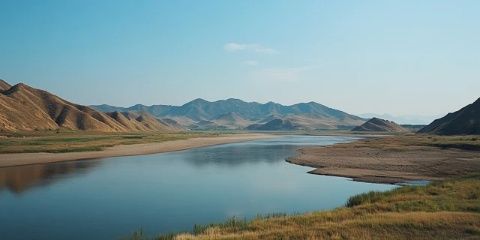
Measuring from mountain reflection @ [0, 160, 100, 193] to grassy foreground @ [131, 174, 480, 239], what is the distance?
2499 cm

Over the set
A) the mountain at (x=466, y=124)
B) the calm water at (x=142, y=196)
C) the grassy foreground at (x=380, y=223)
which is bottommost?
the calm water at (x=142, y=196)

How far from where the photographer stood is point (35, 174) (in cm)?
5250

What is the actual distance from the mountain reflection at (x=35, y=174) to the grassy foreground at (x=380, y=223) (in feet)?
82.0

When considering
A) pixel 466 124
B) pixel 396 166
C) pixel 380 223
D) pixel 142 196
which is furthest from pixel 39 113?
pixel 380 223

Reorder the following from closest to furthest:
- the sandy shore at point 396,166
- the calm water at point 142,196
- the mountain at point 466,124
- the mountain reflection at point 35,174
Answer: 1. the calm water at point 142,196
2. the mountain reflection at point 35,174
3. the sandy shore at point 396,166
4. the mountain at point 466,124

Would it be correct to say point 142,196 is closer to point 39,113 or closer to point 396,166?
point 396,166

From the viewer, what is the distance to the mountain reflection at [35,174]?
44.5 metres

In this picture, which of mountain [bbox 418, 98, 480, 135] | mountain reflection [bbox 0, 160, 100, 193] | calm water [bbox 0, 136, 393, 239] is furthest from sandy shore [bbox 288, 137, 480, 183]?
mountain [bbox 418, 98, 480, 135]

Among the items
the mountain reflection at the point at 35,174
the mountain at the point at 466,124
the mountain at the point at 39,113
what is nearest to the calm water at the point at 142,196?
the mountain reflection at the point at 35,174

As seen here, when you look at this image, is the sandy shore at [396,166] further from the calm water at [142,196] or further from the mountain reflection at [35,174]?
the mountain reflection at [35,174]

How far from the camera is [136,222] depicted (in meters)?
29.3

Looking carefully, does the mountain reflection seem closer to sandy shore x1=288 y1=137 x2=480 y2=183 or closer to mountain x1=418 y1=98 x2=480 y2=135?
sandy shore x1=288 y1=137 x2=480 y2=183

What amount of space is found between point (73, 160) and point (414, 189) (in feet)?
178

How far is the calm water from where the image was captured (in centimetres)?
2830
